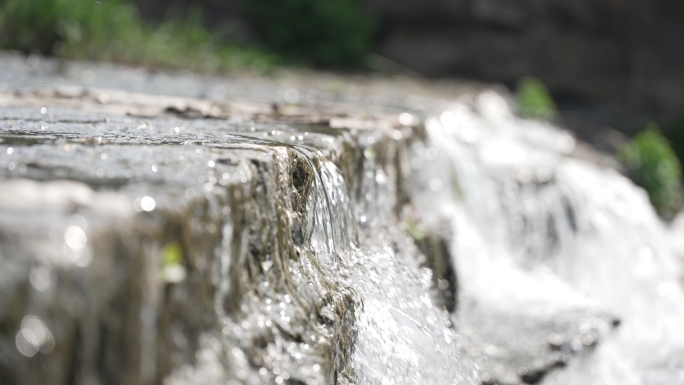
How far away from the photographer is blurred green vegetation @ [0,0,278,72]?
678cm

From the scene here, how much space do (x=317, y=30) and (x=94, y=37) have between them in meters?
6.24

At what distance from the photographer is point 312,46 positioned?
1289 cm

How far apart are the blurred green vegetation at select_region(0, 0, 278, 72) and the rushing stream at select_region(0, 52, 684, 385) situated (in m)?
1.10

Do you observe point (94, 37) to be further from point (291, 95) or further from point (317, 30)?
point (317, 30)

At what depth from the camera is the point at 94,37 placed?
23.7ft

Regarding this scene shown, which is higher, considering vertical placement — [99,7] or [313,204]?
[99,7]

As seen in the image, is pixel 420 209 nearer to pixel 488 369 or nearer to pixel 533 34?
pixel 488 369

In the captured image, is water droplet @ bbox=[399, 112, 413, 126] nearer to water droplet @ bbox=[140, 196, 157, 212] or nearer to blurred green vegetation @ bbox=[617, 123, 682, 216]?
water droplet @ bbox=[140, 196, 157, 212]

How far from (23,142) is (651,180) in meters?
8.06

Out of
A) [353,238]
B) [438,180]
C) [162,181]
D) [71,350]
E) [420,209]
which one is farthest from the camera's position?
[438,180]

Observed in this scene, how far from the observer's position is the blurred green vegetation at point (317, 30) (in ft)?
41.2

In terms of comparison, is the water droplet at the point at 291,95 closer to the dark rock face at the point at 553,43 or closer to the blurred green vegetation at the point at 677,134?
the dark rock face at the point at 553,43

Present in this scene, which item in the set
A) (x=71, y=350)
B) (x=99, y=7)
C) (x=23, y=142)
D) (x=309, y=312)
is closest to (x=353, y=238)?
(x=309, y=312)

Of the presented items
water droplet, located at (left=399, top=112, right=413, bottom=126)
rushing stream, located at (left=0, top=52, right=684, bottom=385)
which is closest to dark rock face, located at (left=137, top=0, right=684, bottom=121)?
rushing stream, located at (left=0, top=52, right=684, bottom=385)
